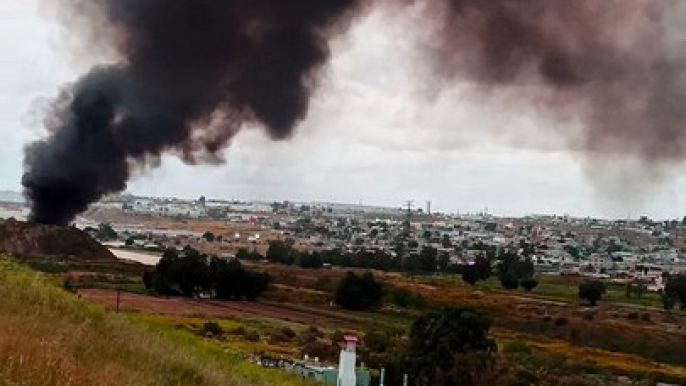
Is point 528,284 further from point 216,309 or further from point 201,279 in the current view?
point 216,309

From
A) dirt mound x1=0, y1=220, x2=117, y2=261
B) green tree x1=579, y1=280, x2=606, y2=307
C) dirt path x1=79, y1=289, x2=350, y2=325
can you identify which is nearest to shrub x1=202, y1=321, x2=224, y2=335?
dirt path x1=79, y1=289, x2=350, y2=325

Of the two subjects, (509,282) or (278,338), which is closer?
(278,338)

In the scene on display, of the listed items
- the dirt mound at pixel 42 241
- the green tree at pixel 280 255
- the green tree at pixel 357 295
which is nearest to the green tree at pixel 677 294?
the green tree at pixel 357 295

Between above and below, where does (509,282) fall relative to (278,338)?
above

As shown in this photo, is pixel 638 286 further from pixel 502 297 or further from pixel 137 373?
pixel 137 373

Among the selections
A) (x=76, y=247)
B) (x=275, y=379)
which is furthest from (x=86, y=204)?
(x=275, y=379)

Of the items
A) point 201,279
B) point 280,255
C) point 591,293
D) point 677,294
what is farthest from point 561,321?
point 280,255

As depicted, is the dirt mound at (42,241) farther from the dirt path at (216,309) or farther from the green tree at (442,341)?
the green tree at (442,341)
